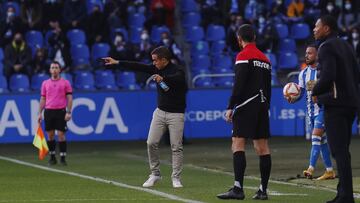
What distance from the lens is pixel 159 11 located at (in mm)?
32250

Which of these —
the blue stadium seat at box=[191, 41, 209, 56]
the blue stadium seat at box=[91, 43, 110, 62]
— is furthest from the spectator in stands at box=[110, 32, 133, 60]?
the blue stadium seat at box=[191, 41, 209, 56]

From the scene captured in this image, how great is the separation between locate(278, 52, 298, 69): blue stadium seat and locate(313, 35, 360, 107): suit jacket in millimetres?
20043

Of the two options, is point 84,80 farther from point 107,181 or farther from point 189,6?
point 107,181

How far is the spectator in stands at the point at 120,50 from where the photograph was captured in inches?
1147

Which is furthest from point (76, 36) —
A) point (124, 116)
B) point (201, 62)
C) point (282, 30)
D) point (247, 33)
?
point (247, 33)

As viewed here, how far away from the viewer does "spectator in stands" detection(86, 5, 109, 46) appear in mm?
30500

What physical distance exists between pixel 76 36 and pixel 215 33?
464 centimetres

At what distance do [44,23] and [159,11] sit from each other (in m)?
3.81

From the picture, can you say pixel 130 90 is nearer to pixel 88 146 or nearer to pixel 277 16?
pixel 88 146

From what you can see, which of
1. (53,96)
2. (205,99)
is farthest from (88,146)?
(53,96)

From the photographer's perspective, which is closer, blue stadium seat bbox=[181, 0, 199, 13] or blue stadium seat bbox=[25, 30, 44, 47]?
blue stadium seat bbox=[25, 30, 44, 47]

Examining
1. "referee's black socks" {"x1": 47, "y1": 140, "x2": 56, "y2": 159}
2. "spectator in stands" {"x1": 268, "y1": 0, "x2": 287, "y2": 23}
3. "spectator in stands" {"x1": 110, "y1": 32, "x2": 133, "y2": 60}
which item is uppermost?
"spectator in stands" {"x1": 268, "y1": 0, "x2": 287, "y2": 23}

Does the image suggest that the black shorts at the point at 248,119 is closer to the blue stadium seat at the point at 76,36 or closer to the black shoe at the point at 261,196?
the black shoe at the point at 261,196

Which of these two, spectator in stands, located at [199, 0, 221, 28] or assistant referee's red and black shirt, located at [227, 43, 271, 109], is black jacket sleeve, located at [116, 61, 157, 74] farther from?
spectator in stands, located at [199, 0, 221, 28]
